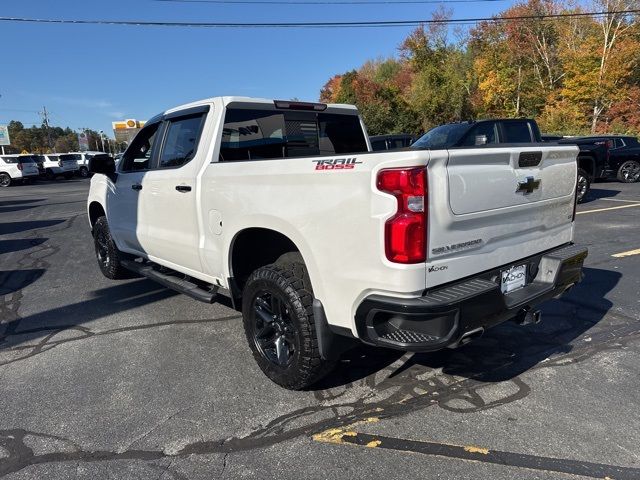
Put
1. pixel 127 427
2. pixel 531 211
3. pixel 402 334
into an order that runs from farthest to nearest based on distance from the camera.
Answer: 1. pixel 531 211
2. pixel 127 427
3. pixel 402 334

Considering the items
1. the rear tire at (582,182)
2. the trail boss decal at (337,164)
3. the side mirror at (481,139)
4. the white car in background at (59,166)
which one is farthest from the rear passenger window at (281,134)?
the white car in background at (59,166)

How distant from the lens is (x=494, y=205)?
9.12 ft

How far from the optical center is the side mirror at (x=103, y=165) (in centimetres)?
517

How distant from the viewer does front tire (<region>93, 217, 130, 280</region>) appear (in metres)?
5.91

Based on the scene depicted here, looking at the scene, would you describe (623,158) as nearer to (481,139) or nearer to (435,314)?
(481,139)

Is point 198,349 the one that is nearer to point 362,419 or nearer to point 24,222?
point 362,419

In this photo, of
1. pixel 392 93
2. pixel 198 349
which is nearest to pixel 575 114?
pixel 392 93

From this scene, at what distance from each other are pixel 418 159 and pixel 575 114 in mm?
38958

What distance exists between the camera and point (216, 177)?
3.57 metres

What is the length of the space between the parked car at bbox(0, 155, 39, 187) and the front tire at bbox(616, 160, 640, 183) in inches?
1215

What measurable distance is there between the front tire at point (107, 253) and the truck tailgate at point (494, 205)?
14.9ft

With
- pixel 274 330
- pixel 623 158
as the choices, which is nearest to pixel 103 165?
pixel 274 330

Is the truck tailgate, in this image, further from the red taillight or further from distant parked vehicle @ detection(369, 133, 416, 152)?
distant parked vehicle @ detection(369, 133, 416, 152)

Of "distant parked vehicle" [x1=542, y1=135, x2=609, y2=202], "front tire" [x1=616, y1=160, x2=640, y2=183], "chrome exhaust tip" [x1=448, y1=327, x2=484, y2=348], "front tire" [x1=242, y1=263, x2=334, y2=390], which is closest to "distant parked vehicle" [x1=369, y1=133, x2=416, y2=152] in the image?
"distant parked vehicle" [x1=542, y1=135, x2=609, y2=202]
